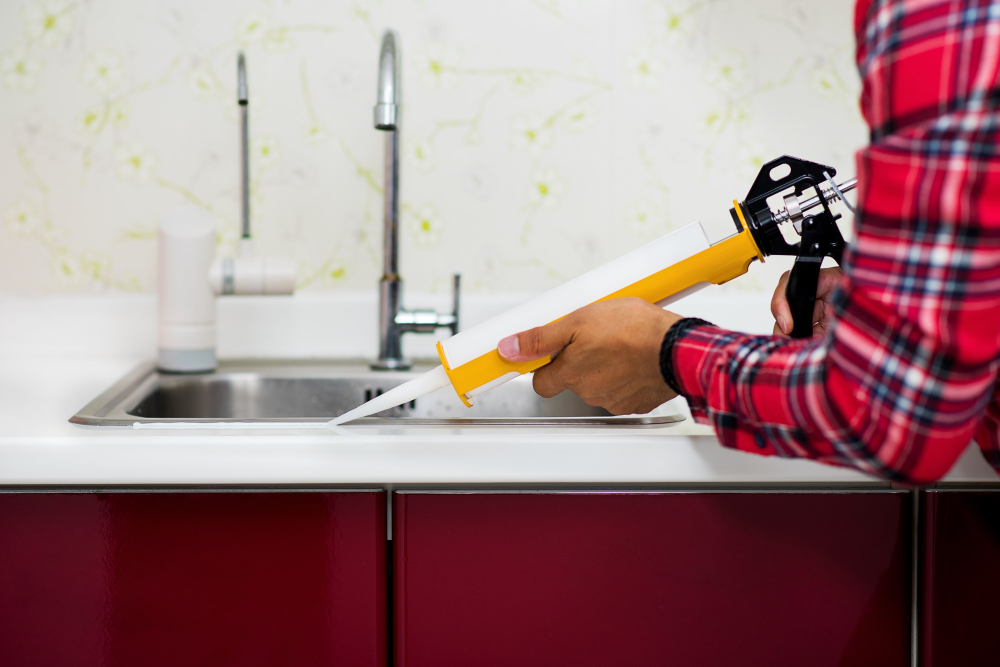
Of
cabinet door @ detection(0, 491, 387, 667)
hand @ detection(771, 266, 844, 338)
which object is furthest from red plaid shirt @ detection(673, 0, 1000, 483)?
cabinet door @ detection(0, 491, 387, 667)

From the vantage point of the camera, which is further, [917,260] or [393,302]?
[393,302]

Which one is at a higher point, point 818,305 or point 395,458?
point 818,305

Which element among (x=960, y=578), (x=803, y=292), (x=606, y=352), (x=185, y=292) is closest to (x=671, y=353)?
(x=606, y=352)

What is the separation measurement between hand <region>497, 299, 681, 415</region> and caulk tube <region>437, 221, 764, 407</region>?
16 millimetres

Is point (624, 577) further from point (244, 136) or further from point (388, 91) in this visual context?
point (244, 136)

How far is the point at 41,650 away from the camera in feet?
2.07

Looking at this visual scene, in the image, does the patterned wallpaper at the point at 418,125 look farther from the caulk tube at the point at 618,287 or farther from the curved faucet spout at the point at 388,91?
the caulk tube at the point at 618,287

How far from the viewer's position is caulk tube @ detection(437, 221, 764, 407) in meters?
0.60

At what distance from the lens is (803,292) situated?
619mm

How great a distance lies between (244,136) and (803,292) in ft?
2.47

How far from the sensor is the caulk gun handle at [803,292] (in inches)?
23.8

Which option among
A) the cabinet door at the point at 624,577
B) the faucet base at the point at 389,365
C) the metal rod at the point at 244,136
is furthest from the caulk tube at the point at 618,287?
the metal rod at the point at 244,136

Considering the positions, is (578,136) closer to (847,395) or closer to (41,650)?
(847,395)

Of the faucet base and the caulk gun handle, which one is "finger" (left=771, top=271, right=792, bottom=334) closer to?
the caulk gun handle
